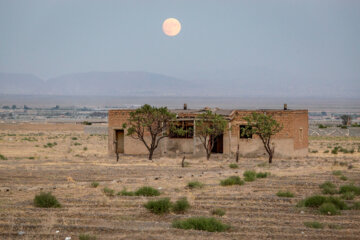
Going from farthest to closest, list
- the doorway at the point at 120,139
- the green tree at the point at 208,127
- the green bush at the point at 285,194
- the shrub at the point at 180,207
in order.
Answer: the doorway at the point at 120,139
the green tree at the point at 208,127
the green bush at the point at 285,194
the shrub at the point at 180,207

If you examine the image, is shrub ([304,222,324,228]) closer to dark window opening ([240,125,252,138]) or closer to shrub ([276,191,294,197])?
shrub ([276,191,294,197])

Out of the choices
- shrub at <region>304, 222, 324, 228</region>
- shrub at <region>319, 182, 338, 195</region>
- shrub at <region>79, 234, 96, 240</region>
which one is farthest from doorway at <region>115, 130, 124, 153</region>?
shrub at <region>79, 234, 96, 240</region>

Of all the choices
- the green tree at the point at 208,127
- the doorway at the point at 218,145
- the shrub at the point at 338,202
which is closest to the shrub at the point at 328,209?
the shrub at the point at 338,202

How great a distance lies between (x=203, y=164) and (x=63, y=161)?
781cm

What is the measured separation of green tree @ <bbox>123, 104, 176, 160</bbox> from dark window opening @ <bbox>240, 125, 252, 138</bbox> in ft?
12.9

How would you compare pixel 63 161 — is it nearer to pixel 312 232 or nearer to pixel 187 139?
pixel 187 139

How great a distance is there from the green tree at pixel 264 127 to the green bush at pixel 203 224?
17.0 meters

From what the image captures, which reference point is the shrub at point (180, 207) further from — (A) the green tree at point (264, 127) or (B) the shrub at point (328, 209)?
(A) the green tree at point (264, 127)

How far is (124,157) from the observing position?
32.1m

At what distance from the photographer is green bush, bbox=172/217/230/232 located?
11617 mm

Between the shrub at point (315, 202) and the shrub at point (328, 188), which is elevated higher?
the shrub at point (315, 202)

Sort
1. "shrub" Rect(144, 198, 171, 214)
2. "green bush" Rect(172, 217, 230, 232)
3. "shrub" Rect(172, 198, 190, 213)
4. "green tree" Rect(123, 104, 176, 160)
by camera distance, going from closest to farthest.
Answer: "green bush" Rect(172, 217, 230, 232) → "shrub" Rect(144, 198, 171, 214) → "shrub" Rect(172, 198, 190, 213) → "green tree" Rect(123, 104, 176, 160)

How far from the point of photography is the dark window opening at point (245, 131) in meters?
30.4

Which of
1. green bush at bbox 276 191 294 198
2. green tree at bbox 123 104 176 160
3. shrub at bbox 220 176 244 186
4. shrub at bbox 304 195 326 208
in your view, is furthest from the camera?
green tree at bbox 123 104 176 160
